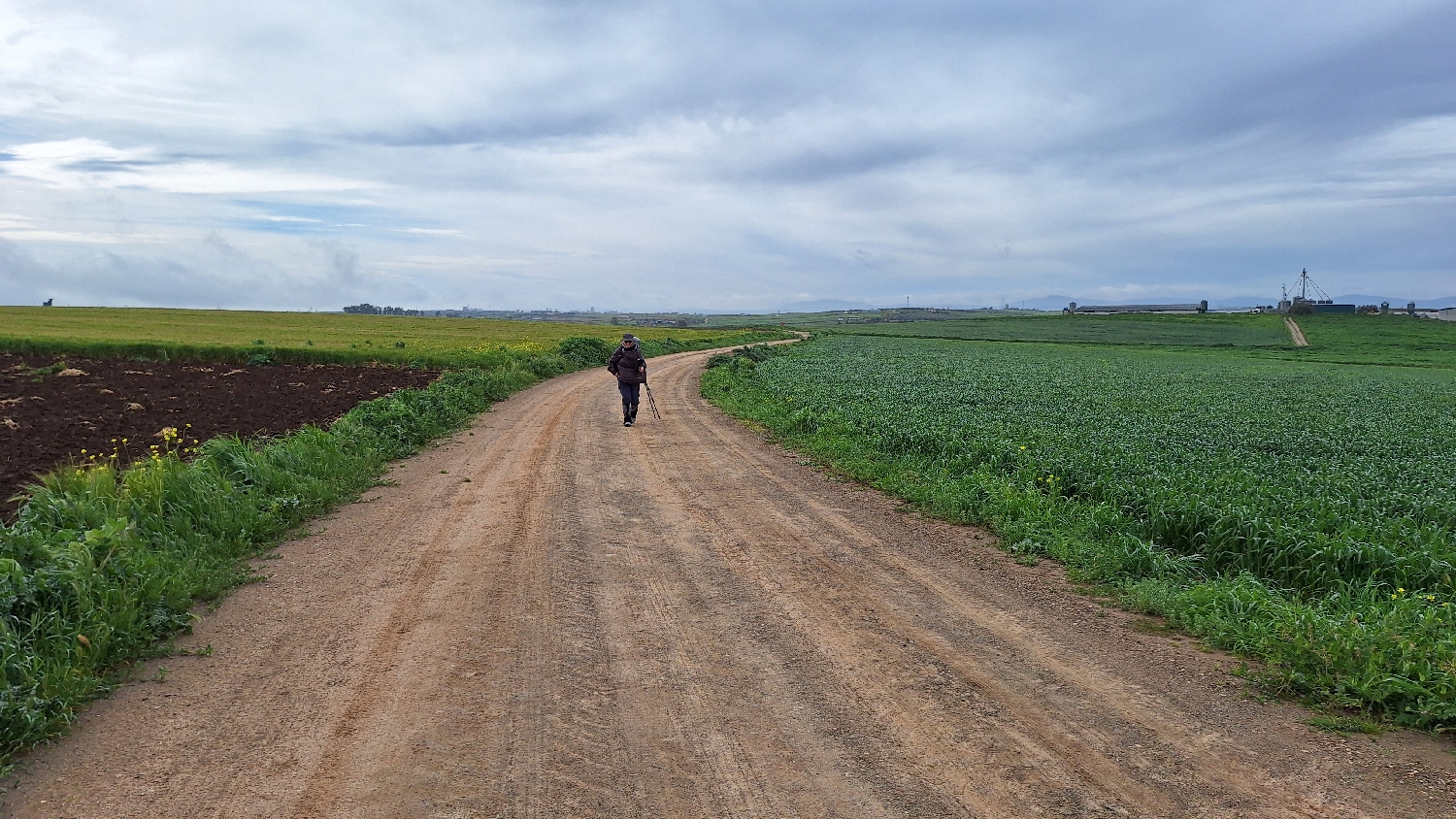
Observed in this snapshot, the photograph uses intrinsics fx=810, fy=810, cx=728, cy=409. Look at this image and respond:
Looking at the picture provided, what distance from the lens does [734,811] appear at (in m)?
4.04

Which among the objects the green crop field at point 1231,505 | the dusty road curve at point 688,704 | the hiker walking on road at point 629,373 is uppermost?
the hiker walking on road at point 629,373

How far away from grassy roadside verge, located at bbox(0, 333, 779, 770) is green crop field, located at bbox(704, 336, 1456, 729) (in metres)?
7.98

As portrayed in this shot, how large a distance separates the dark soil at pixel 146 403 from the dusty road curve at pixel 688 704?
5699 millimetres

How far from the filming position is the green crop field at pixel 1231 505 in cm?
585

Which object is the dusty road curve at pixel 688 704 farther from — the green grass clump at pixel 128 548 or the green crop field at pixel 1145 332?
the green crop field at pixel 1145 332

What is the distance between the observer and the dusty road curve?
4211 millimetres

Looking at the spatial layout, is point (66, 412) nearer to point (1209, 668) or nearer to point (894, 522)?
point (894, 522)

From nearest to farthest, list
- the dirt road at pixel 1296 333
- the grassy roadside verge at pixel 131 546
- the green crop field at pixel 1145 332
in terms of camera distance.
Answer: the grassy roadside verge at pixel 131 546
the dirt road at pixel 1296 333
the green crop field at pixel 1145 332

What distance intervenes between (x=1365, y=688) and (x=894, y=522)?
544 centimetres

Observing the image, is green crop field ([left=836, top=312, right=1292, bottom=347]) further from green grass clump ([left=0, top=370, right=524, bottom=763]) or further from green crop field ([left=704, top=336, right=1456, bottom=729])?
green grass clump ([left=0, top=370, right=524, bottom=763])

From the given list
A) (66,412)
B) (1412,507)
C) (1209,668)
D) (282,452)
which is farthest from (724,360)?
(1209,668)

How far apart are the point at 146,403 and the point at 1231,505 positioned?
915 inches

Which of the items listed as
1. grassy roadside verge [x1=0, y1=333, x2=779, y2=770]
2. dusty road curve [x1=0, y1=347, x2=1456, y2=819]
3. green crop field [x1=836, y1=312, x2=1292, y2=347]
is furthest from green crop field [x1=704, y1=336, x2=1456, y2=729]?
green crop field [x1=836, y1=312, x2=1292, y2=347]

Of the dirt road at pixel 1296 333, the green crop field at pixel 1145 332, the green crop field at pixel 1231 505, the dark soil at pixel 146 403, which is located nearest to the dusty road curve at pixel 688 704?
the green crop field at pixel 1231 505
